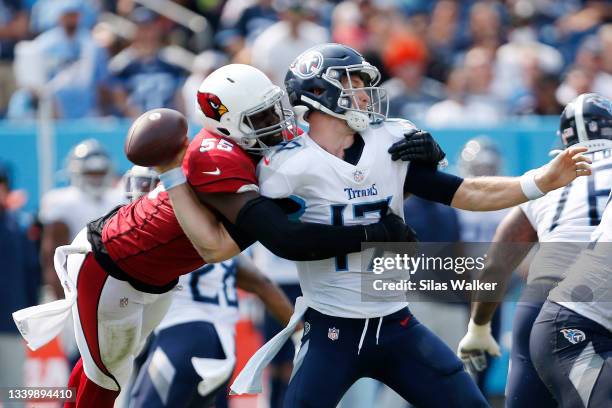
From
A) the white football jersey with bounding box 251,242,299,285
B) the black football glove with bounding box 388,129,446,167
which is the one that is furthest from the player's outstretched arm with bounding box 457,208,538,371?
the white football jersey with bounding box 251,242,299,285

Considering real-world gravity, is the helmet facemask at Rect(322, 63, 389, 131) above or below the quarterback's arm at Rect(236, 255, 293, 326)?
above

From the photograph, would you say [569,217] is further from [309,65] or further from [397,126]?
[309,65]

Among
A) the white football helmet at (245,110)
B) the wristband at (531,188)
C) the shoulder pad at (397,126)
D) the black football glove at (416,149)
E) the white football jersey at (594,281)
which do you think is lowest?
the white football jersey at (594,281)

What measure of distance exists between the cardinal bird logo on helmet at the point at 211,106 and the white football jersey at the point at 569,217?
61.0 inches

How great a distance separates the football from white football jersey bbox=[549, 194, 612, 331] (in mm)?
1675

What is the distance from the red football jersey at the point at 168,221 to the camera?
482 centimetres

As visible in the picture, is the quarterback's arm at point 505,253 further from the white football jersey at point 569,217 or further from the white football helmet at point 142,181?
→ the white football helmet at point 142,181

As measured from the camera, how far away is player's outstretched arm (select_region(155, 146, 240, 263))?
487 cm

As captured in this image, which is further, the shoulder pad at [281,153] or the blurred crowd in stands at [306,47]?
the blurred crowd in stands at [306,47]

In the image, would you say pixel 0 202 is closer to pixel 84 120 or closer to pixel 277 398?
pixel 84 120

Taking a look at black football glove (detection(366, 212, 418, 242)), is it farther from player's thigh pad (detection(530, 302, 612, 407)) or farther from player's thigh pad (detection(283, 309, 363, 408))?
player's thigh pad (detection(530, 302, 612, 407))

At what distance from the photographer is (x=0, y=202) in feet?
28.6

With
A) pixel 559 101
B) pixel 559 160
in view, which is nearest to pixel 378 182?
pixel 559 160

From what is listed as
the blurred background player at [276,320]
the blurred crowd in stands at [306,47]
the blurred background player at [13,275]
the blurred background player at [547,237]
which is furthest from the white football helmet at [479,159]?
the blurred background player at [13,275]
